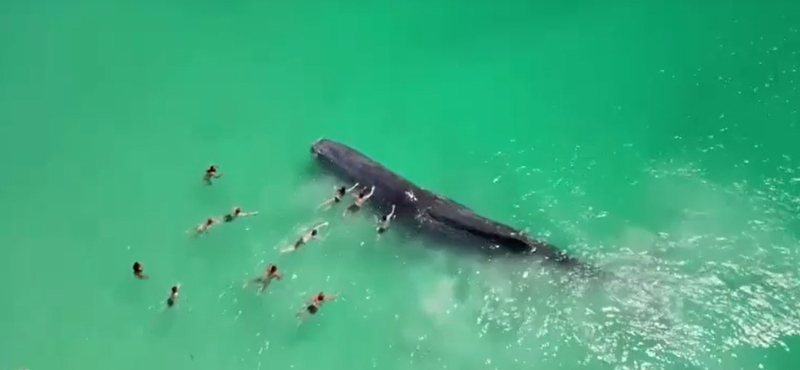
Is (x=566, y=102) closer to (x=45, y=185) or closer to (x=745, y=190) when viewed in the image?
(x=745, y=190)

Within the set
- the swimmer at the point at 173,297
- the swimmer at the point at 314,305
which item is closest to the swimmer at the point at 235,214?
the swimmer at the point at 173,297

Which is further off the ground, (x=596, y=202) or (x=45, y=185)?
(x=45, y=185)

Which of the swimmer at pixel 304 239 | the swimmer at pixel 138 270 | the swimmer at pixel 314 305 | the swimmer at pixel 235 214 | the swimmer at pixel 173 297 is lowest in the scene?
the swimmer at pixel 314 305

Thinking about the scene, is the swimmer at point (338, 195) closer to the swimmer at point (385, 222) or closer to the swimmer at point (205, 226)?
the swimmer at point (385, 222)

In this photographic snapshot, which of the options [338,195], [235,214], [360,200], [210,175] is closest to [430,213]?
[360,200]

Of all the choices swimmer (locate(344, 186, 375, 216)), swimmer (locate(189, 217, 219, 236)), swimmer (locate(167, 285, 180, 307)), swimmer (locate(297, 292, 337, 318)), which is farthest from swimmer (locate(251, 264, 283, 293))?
swimmer (locate(344, 186, 375, 216))

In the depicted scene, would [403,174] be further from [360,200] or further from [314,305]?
[314,305]

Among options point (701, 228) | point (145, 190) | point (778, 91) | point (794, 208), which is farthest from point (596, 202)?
point (145, 190)
